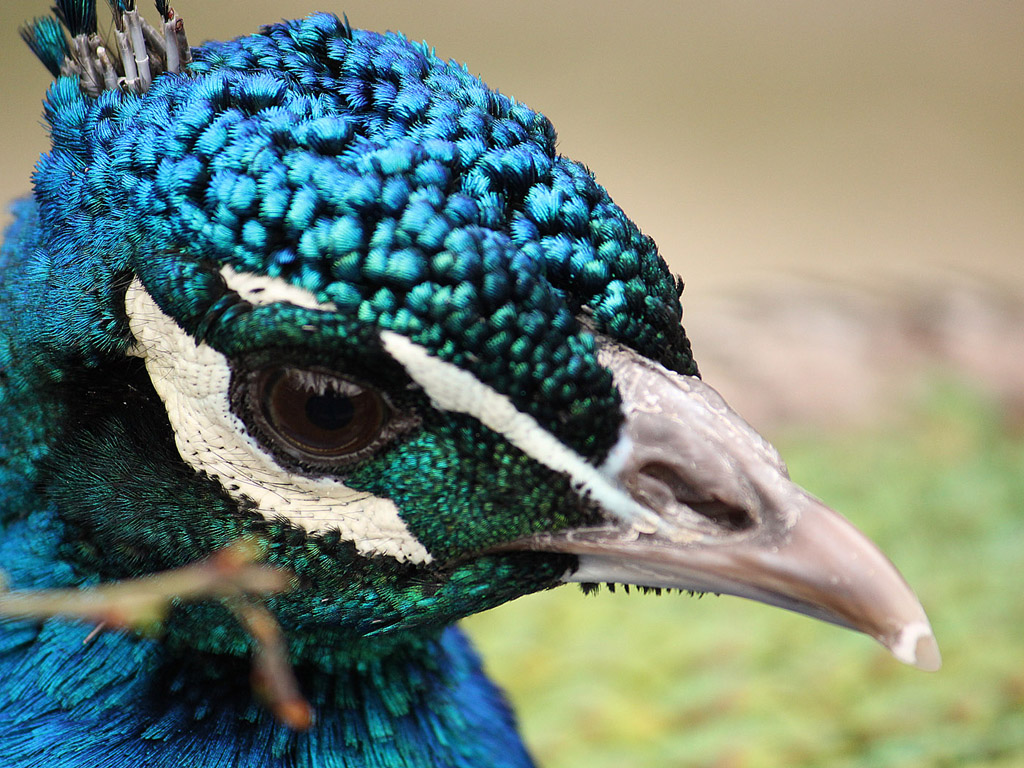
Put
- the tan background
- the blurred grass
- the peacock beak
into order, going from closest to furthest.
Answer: the peacock beak < the blurred grass < the tan background

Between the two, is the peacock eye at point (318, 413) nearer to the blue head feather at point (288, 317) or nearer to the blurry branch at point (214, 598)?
the blue head feather at point (288, 317)

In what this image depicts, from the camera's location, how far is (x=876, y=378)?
4.98m

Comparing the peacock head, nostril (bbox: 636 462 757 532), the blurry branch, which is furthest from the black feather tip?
nostril (bbox: 636 462 757 532)

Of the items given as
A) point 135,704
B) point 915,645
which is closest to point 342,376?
point 135,704

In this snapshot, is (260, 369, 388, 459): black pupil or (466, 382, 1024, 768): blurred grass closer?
(260, 369, 388, 459): black pupil

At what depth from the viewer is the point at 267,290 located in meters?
1.24

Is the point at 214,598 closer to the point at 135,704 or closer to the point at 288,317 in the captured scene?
the point at 135,704

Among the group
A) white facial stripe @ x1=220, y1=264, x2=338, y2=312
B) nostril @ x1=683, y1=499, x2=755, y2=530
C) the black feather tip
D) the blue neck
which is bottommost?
the blue neck

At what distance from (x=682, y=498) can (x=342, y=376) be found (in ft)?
1.39

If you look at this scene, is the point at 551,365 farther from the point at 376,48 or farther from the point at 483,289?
the point at 376,48

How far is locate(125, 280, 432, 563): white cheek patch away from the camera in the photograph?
129 cm

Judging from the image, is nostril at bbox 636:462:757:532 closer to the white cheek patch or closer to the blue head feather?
the blue head feather

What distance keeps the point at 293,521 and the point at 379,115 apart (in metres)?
0.51

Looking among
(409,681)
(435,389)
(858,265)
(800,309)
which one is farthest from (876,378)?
(435,389)
